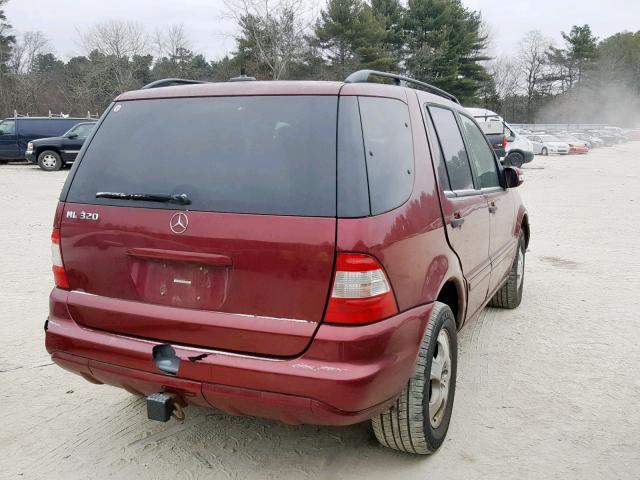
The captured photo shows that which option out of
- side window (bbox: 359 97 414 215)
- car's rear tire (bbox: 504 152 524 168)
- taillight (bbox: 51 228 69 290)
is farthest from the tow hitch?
car's rear tire (bbox: 504 152 524 168)

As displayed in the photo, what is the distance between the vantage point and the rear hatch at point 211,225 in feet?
7.56

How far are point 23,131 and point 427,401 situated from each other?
21330 mm

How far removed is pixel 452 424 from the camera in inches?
127

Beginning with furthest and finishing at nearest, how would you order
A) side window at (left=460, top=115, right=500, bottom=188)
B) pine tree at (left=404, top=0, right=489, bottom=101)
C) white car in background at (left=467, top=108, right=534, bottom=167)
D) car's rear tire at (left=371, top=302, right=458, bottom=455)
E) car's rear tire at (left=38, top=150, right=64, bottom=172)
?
1. pine tree at (left=404, top=0, right=489, bottom=101)
2. white car in background at (left=467, top=108, right=534, bottom=167)
3. car's rear tire at (left=38, top=150, right=64, bottom=172)
4. side window at (left=460, top=115, right=500, bottom=188)
5. car's rear tire at (left=371, top=302, right=458, bottom=455)

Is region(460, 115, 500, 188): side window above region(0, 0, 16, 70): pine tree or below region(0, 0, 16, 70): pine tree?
below

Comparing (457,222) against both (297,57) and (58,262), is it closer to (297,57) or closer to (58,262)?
(58,262)

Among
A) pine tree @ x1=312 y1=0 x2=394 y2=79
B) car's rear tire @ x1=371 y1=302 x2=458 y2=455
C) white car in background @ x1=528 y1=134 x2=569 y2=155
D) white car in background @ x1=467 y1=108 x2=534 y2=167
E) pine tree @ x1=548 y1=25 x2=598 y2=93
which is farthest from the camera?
pine tree @ x1=548 y1=25 x2=598 y2=93

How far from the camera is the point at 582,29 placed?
7612 centimetres

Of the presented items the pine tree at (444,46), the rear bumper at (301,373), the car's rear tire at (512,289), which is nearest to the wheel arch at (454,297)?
the rear bumper at (301,373)

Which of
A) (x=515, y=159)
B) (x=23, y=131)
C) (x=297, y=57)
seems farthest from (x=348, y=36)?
(x=23, y=131)

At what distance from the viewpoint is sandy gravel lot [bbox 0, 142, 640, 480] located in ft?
9.25

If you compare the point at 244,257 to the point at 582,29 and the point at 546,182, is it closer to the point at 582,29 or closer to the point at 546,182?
the point at 546,182

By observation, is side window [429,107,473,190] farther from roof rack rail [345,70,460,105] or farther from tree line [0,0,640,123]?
tree line [0,0,640,123]

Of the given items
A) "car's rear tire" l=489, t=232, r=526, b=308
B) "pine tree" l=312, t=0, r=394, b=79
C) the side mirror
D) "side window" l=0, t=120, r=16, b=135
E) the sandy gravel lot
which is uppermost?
"pine tree" l=312, t=0, r=394, b=79
